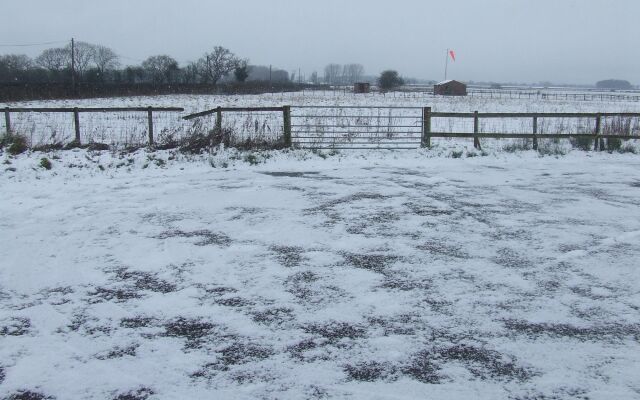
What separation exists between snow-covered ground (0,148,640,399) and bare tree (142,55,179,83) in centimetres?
7072

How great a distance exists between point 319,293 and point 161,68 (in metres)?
92.6

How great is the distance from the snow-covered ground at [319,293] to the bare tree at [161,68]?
70720 mm

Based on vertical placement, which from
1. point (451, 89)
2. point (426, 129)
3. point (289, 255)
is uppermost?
point (451, 89)

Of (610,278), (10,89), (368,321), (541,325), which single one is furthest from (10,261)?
(10,89)

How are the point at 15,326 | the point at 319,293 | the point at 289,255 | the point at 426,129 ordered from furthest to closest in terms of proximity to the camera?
the point at 426,129
the point at 289,255
the point at 319,293
the point at 15,326

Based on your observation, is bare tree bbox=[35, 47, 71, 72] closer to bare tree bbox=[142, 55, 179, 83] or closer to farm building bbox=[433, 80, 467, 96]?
bare tree bbox=[142, 55, 179, 83]

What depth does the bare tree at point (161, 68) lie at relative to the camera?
77.6 meters

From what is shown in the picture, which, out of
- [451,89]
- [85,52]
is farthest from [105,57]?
[451,89]

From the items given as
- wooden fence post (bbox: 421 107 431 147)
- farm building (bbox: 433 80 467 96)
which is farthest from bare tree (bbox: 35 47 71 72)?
wooden fence post (bbox: 421 107 431 147)

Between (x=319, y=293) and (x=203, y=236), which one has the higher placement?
(x=203, y=236)

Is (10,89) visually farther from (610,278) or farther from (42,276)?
(610,278)

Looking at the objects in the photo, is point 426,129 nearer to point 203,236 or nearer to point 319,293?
point 203,236

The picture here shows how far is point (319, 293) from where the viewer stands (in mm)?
4910

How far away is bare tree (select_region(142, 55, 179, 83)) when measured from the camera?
77.6 m
